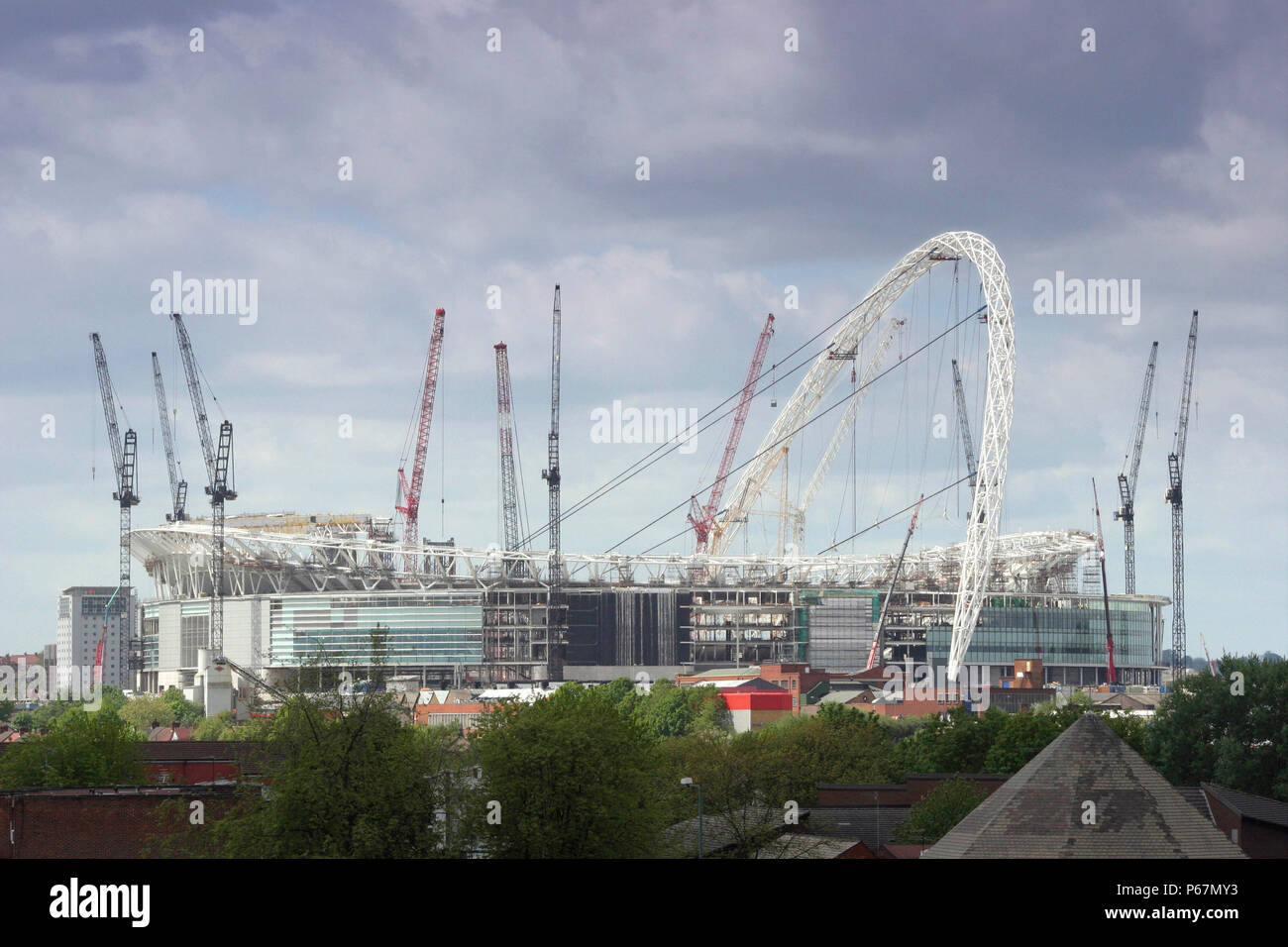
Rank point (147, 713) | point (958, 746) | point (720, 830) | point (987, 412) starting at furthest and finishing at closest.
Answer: point (147, 713) < point (987, 412) < point (958, 746) < point (720, 830)

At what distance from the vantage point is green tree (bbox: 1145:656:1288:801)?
241ft

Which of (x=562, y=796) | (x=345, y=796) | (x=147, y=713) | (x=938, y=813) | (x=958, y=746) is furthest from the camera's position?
(x=147, y=713)

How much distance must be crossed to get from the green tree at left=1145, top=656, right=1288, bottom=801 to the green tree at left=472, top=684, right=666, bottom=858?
109ft

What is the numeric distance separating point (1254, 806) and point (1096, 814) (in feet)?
55.3

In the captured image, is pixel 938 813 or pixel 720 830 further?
pixel 938 813

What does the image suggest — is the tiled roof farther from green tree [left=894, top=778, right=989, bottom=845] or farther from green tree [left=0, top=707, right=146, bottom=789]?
green tree [left=0, top=707, right=146, bottom=789]

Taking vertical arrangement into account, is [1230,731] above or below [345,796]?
below

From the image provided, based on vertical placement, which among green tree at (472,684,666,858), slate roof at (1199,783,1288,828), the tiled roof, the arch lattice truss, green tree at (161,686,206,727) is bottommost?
green tree at (161,686,206,727)

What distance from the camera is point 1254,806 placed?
2092 inches

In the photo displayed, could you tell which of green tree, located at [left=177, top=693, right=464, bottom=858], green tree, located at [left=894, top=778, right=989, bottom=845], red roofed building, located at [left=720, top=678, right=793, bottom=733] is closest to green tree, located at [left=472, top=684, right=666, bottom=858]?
green tree, located at [left=177, top=693, right=464, bottom=858]

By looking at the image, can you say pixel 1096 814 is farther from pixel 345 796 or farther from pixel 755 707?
pixel 755 707

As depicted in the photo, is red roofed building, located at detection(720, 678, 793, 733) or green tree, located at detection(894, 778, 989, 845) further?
red roofed building, located at detection(720, 678, 793, 733)

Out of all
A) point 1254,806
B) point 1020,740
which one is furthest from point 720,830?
point 1020,740
